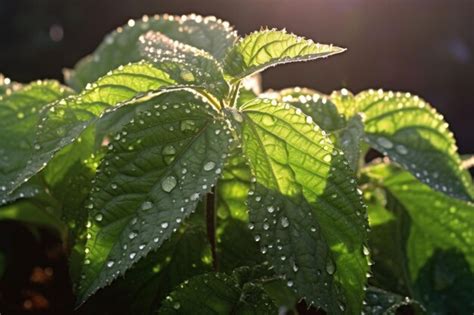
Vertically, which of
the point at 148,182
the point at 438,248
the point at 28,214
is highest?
the point at 438,248

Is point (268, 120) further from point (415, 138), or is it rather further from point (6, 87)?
point (6, 87)

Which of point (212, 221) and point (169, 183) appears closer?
point (169, 183)

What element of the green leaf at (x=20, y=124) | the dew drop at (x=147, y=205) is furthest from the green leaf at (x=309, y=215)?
the green leaf at (x=20, y=124)

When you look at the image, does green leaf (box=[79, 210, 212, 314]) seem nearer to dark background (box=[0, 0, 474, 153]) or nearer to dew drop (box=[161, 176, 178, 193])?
dew drop (box=[161, 176, 178, 193])

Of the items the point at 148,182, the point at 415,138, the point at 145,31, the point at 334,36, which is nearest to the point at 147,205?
the point at 148,182

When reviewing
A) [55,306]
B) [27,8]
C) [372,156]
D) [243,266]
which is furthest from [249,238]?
[27,8]

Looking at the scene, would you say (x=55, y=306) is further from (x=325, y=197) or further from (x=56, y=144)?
(x=325, y=197)

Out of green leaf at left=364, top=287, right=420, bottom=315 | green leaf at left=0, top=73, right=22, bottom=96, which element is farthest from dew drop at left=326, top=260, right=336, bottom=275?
green leaf at left=0, top=73, right=22, bottom=96
